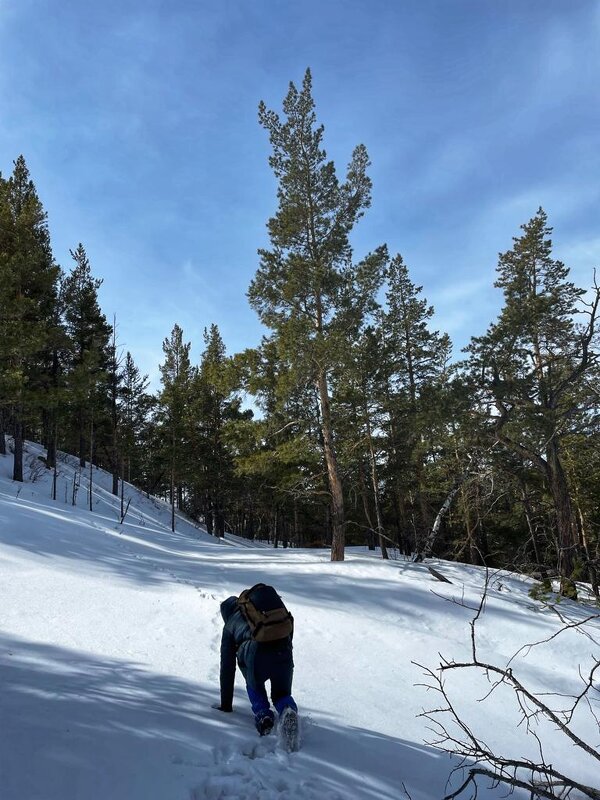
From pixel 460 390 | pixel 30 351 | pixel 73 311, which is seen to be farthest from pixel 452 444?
pixel 73 311

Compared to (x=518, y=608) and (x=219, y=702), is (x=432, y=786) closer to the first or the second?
(x=219, y=702)

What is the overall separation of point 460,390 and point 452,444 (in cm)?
229

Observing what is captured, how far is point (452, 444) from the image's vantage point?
50.6 ft

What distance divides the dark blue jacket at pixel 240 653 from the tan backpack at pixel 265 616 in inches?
5.3

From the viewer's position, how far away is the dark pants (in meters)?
4.11

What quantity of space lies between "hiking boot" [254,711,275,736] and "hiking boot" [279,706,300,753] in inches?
4.5

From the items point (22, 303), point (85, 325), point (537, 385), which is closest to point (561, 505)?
point (537, 385)

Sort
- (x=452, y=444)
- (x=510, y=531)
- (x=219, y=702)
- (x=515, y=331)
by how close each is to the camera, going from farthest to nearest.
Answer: (x=510, y=531)
(x=452, y=444)
(x=515, y=331)
(x=219, y=702)

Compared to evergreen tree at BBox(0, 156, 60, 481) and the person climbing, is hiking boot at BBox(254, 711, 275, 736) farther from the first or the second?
evergreen tree at BBox(0, 156, 60, 481)

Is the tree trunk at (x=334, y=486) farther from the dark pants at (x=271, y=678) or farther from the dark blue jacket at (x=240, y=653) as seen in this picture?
the dark pants at (x=271, y=678)

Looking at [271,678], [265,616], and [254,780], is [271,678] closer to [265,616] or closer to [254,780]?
[265,616]

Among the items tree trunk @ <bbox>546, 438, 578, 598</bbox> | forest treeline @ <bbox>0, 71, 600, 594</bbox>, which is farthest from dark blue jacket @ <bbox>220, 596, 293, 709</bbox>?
tree trunk @ <bbox>546, 438, 578, 598</bbox>

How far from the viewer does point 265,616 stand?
414 centimetres

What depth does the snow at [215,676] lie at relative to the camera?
135 inches
